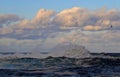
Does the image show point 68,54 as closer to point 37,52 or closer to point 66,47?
point 66,47

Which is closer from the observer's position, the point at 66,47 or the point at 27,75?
the point at 27,75

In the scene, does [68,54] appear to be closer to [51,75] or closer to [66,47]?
[66,47]

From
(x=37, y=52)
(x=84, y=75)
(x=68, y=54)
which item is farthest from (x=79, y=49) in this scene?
(x=84, y=75)

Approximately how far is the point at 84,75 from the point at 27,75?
213 inches

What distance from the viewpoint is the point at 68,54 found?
7738cm

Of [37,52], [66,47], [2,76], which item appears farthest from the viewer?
[37,52]

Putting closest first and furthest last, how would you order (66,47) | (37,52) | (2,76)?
(2,76), (66,47), (37,52)

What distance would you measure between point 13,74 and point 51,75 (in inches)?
146

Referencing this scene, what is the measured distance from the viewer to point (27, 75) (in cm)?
3156

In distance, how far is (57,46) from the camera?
78.2 metres

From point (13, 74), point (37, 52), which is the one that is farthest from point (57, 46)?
point (13, 74)

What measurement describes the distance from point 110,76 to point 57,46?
47.7 meters

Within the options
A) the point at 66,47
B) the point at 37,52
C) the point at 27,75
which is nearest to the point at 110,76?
the point at 27,75

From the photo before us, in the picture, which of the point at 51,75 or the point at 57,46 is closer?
the point at 51,75
